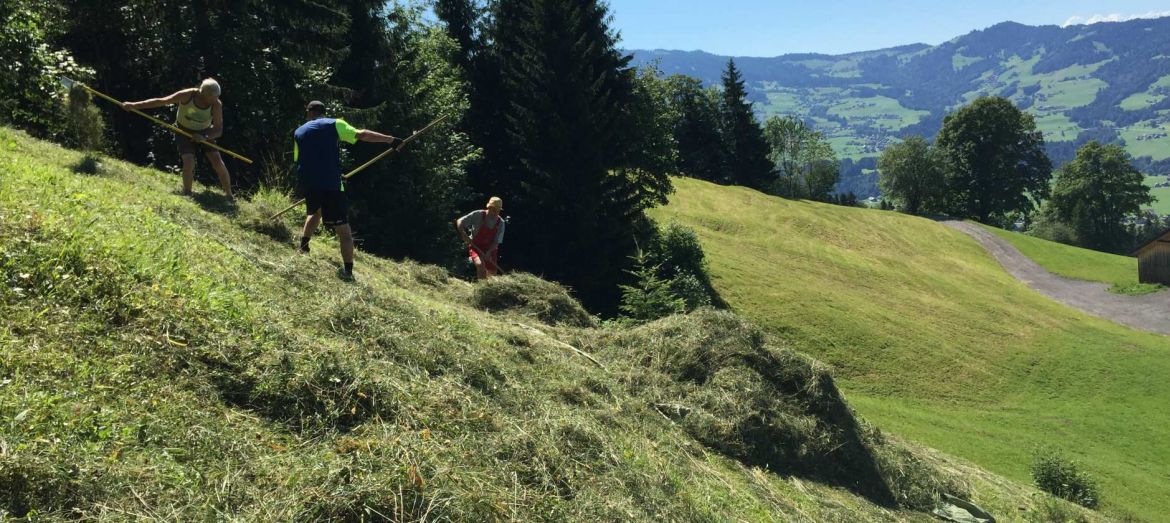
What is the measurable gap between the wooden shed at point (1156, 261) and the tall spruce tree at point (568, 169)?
145 ft

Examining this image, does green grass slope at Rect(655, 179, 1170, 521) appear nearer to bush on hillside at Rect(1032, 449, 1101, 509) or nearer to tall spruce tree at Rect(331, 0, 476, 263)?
bush on hillside at Rect(1032, 449, 1101, 509)

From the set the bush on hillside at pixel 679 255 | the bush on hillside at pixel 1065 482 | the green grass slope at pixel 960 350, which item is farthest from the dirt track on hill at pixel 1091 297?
the bush on hillside at pixel 1065 482

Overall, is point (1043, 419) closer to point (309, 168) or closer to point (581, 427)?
point (581, 427)

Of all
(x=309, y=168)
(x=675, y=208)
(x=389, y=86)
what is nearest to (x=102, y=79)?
(x=389, y=86)

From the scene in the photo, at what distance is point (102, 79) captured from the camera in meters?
14.7

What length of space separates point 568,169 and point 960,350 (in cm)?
1901

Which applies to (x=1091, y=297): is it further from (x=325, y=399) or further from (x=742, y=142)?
(x=325, y=399)

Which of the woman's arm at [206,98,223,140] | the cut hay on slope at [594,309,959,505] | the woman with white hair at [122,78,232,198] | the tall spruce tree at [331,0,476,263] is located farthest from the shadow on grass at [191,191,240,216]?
the tall spruce tree at [331,0,476,263]

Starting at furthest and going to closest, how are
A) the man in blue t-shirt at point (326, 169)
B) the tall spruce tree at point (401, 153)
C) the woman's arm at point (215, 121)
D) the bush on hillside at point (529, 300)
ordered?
the tall spruce tree at point (401, 153) < the bush on hillside at point (529, 300) < the woman's arm at point (215, 121) < the man in blue t-shirt at point (326, 169)

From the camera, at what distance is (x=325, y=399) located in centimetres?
426

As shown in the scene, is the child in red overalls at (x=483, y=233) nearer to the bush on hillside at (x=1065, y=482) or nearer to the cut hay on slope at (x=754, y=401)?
the cut hay on slope at (x=754, y=401)

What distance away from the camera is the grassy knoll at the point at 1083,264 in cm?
4616

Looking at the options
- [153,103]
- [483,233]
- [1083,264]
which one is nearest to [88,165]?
[153,103]

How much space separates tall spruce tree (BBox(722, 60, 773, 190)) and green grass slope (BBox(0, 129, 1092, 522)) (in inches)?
2490
